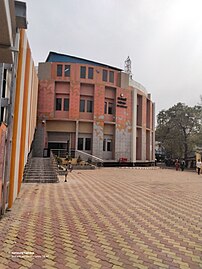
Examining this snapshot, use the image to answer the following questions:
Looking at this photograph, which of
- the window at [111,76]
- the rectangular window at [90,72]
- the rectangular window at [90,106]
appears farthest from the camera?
the window at [111,76]

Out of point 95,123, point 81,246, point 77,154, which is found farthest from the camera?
point 95,123

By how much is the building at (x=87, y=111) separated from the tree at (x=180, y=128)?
9.87m

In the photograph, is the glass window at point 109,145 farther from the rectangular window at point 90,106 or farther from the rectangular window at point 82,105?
the rectangular window at point 82,105

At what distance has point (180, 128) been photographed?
3675 cm

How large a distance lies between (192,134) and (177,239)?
109 ft

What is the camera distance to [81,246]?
3877mm

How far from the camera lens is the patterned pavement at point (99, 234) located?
3377 millimetres

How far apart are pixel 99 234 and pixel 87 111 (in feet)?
77.5

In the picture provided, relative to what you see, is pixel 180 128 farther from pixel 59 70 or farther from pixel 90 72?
pixel 59 70

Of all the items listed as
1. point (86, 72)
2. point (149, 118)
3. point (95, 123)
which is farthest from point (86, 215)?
point (149, 118)

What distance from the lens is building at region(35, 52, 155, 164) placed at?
26.3 meters

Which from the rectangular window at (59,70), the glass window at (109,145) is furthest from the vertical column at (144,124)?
the rectangular window at (59,70)

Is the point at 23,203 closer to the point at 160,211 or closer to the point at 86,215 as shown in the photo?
the point at 86,215

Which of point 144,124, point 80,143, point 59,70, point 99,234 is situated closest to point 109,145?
point 80,143
